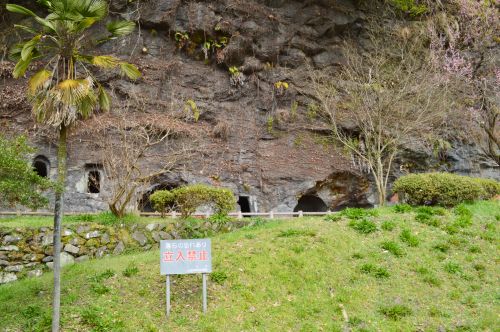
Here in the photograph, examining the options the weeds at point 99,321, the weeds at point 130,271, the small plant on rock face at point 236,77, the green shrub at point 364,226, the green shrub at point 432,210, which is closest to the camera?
the weeds at point 99,321

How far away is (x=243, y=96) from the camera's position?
26.3m

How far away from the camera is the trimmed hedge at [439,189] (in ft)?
49.0

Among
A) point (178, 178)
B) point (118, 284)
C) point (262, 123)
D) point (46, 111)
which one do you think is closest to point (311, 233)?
point (118, 284)

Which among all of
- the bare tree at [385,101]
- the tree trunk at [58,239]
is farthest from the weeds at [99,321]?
the bare tree at [385,101]

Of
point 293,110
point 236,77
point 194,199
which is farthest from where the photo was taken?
point 293,110

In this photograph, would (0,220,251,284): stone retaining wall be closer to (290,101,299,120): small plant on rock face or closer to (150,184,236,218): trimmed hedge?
(150,184,236,218): trimmed hedge

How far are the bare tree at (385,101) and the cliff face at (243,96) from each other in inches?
58.1

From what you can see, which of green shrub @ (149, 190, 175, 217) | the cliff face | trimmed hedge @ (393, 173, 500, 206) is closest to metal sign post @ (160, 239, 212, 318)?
green shrub @ (149, 190, 175, 217)

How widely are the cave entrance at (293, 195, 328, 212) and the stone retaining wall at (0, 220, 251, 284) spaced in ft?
41.9

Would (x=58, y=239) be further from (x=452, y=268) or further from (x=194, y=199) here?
(x=452, y=268)

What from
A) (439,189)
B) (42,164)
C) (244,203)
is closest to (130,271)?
(439,189)

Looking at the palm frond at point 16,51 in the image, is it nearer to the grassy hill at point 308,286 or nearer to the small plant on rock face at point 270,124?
the grassy hill at point 308,286

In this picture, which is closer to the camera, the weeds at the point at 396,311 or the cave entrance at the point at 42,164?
the weeds at the point at 396,311

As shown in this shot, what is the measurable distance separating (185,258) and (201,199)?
6040 millimetres
